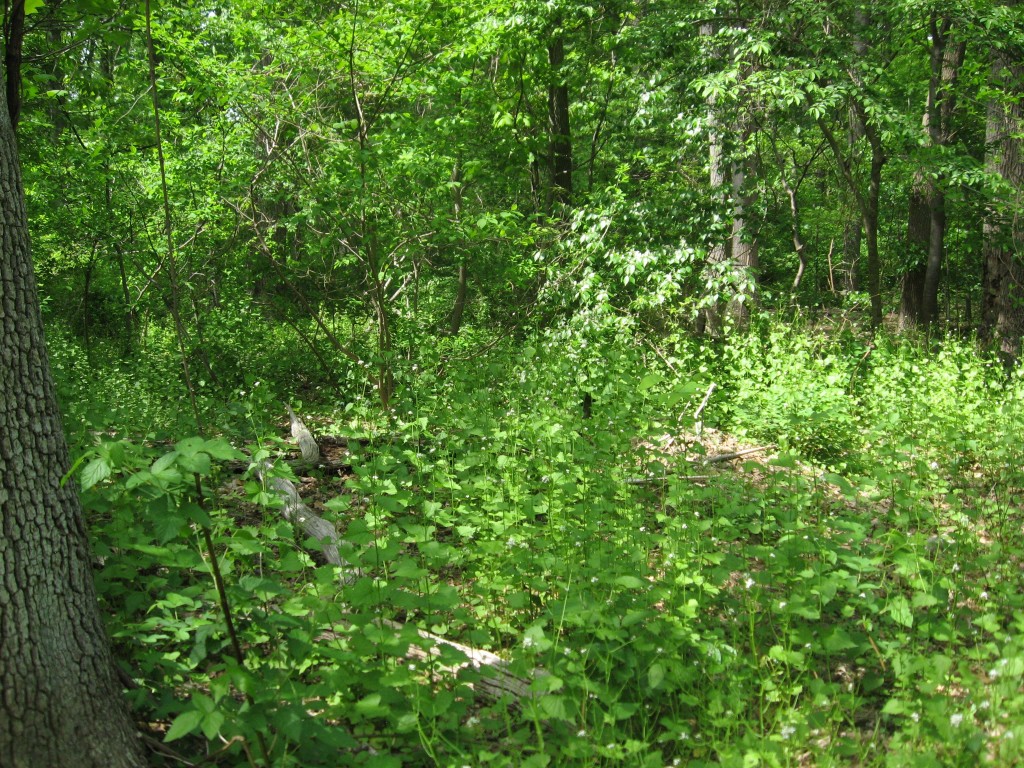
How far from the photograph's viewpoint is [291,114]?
265 inches

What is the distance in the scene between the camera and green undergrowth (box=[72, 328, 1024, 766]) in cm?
251

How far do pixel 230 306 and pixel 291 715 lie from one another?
7535 millimetres

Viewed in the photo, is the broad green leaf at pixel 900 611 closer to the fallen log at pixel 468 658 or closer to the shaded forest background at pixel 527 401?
the shaded forest background at pixel 527 401

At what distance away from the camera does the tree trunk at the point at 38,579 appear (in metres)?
2.21

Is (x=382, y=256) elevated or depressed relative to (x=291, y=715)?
elevated

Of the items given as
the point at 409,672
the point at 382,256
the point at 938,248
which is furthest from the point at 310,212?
the point at 938,248

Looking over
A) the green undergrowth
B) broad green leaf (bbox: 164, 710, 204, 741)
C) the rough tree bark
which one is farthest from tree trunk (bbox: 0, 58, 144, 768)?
the rough tree bark

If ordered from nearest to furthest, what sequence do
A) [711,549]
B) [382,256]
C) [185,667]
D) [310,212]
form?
[185,667]
[711,549]
[310,212]
[382,256]

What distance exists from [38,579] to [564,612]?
5.78 feet

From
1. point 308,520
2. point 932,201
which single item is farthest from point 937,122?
point 308,520

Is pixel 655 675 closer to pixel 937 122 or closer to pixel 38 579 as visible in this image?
pixel 38 579

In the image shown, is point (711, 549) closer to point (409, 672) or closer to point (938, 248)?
point (409, 672)

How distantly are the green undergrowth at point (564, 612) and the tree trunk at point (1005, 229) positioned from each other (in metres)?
4.28

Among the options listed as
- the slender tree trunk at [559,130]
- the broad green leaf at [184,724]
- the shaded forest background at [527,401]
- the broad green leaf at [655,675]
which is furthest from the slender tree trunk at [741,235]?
the broad green leaf at [184,724]
